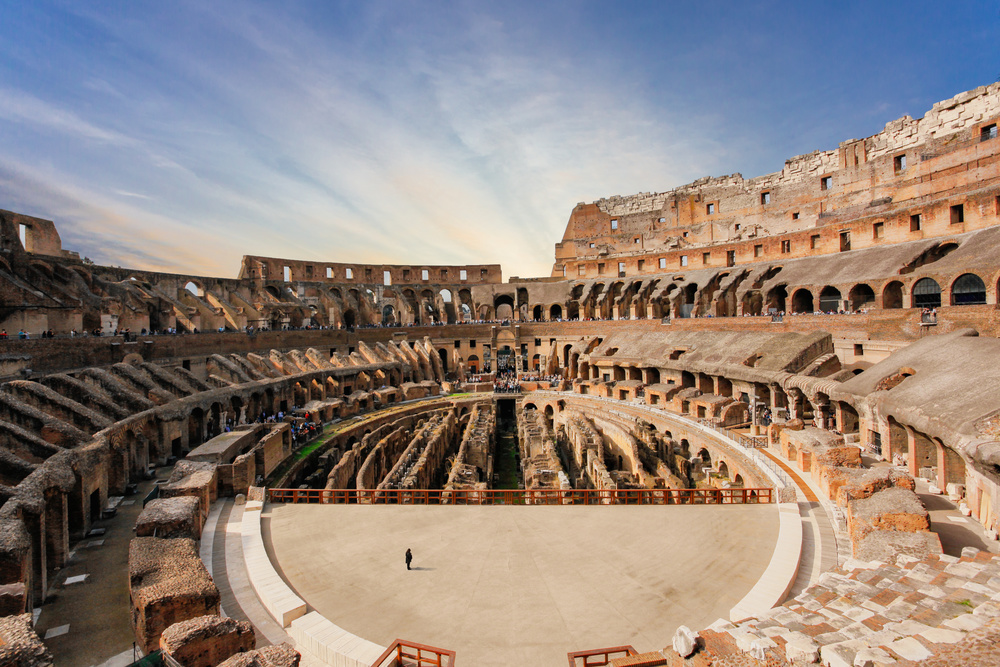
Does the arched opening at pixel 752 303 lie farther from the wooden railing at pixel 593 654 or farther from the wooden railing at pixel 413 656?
the wooden railing at pixel 413 656

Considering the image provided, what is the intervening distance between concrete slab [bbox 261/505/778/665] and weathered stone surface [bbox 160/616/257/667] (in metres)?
1.53

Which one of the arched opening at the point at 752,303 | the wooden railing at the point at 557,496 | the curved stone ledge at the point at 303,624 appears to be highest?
the arched opening at the point at 752,303

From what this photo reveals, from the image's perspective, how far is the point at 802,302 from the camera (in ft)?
102

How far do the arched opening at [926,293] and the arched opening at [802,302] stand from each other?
7.40 metres

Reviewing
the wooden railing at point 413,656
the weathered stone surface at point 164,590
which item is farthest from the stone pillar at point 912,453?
the weathered stone surface at point 164,590

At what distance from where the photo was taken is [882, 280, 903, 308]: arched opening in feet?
79.5

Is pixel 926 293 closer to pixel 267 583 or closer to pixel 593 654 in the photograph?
pixel 593 654

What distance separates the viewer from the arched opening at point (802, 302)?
3041cm

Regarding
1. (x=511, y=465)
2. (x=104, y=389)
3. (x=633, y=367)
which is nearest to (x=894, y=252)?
(x=633, y=367)

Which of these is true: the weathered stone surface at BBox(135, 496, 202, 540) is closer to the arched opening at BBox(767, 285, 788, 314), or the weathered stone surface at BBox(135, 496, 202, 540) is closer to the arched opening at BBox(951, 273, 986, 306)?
the arched opening at BBox(951, 273, 986, 306)

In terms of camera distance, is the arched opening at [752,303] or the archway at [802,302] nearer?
the archway at [802,302]

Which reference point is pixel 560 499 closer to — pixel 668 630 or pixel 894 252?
pixel 668 630

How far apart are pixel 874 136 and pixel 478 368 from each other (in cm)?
3386

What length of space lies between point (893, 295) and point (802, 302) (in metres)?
6.54
